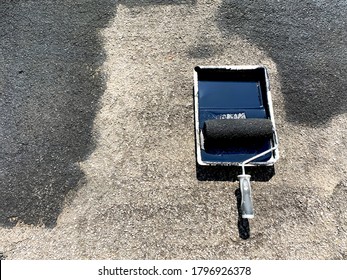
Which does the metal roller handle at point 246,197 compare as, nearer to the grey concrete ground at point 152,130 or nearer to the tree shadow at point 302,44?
the grey concrete ground at point 152,130

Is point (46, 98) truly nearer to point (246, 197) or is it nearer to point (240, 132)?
point (240, 132)

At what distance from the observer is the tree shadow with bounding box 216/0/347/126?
3.44 meters

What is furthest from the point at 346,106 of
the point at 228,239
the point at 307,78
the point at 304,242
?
the point at 228,239

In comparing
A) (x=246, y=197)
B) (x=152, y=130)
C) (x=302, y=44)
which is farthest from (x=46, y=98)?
(x=302, y=44)

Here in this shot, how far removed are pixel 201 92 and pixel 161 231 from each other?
1.25 metres

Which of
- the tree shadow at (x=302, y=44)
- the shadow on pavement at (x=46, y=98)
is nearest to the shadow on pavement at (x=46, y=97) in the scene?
the shadow on pavement at (x=46, y=98)

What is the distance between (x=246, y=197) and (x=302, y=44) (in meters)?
1.70

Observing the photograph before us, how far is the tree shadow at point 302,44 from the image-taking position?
3.44 m

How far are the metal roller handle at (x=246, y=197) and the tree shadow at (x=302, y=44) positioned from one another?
78 centimetres

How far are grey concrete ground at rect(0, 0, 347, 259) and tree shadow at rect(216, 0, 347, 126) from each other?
0.4 inches

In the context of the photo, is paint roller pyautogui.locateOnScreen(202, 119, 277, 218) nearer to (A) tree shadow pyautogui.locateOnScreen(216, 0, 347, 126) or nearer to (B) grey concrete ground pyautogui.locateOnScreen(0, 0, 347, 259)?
(B) grey concrete ground pyautogui.locateOnScreen(0, 0, 347, 259)

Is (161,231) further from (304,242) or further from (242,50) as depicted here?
(242,50)

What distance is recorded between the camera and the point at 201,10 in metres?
3.82

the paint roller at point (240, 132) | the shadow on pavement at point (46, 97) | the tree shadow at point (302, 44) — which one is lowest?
the shadow on pavement at point (46, 97)
